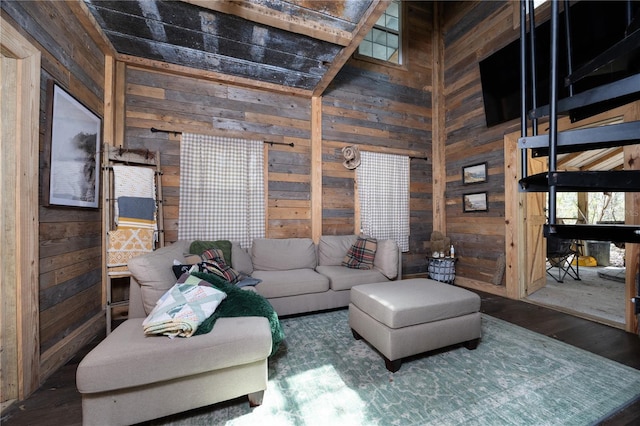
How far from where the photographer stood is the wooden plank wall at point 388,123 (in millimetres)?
3822

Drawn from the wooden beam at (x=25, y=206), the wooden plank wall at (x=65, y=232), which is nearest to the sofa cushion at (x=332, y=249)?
the wooden plank wall at (x=65, y=232)

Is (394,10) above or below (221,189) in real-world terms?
above

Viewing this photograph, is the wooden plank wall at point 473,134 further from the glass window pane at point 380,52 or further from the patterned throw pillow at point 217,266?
the patterned throw pillow at point 217,266

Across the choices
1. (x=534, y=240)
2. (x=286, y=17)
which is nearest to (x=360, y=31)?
(x=286, y=17)

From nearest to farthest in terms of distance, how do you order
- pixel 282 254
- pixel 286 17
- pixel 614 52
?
1. pixel 614 52
2. pixel 286 17
3. pixel 282 254

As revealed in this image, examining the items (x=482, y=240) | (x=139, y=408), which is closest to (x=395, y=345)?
(x=139, y=408)

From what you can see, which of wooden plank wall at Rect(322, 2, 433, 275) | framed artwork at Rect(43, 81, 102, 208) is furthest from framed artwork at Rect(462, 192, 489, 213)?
framed artwork at Rect(43, 81, 102, 208)

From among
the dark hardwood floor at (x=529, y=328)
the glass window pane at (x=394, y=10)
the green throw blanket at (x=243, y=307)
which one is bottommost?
the dark hardwood floor at (x=529, y=328)

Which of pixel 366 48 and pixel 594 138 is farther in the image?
pixel 366 48

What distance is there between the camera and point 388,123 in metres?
4.19

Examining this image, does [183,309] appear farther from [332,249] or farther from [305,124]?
[305,124]

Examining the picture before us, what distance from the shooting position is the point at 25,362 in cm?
154

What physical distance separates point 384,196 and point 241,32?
282 cm

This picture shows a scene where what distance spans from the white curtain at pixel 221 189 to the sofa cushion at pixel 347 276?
107 cm
